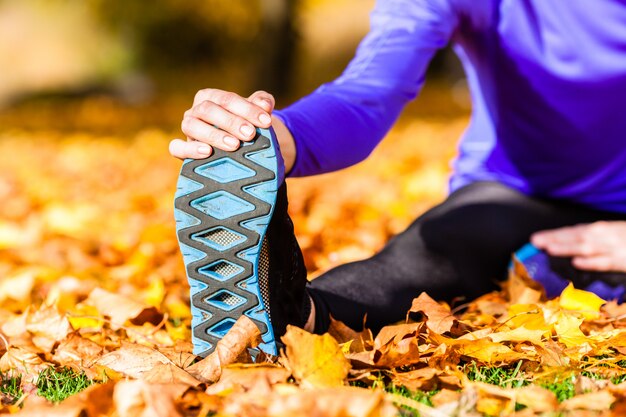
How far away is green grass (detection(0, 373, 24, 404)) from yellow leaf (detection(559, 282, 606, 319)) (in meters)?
1.15

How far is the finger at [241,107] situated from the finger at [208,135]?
0.05 metres

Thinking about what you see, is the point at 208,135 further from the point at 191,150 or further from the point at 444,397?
the point at 444,397

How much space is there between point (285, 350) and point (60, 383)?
432 millimetres

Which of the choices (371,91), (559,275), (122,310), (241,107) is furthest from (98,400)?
(559,275)

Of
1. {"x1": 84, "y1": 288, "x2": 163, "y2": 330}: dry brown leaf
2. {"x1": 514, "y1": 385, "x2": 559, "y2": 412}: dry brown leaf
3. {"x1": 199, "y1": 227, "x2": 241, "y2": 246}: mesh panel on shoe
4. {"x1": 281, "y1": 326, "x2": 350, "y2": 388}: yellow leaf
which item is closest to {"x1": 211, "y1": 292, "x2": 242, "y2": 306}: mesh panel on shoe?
{"x1": 199, "y1": 227, "x2": 241, "y2": 246}: mesh panel on shoe

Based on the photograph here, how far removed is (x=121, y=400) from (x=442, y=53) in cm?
1604

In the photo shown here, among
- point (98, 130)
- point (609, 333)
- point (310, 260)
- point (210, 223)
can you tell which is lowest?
point (98, 130)

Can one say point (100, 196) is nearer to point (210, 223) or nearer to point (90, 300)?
point (90, 300)

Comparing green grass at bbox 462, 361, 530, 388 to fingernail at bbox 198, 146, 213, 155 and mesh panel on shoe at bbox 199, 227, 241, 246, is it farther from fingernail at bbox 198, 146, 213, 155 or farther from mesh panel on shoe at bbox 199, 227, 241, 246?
fingernail at bbox 198, 146, 213, 155

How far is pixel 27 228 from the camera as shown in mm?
3670

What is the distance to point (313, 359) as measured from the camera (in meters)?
1.33

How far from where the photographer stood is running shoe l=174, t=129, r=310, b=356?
147 centimetres

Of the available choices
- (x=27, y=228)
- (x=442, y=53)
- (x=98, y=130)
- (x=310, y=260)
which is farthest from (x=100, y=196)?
(x=442, y=53)

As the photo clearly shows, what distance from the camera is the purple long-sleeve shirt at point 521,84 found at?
2.01 metres
